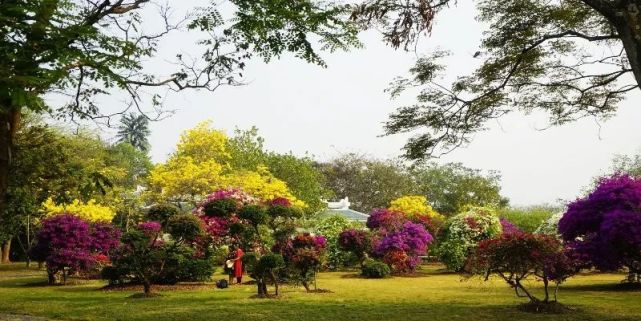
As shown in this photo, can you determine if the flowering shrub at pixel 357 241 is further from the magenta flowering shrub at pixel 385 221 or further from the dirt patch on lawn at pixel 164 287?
the dirt patch on lawn at pixel 164 287

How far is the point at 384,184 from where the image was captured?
48.8 m

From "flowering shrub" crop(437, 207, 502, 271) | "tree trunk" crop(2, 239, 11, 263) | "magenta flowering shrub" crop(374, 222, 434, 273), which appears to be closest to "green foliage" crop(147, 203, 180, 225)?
"magenta flowering shrub" crop(374, 222, 434, 273)

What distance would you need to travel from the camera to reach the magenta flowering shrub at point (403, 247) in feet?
71.8

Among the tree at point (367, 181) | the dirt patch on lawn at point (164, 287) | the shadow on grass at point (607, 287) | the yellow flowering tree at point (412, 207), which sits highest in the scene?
the tree at point (367, 181)

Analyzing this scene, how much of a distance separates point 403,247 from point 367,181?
27838 millimetres

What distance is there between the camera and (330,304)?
38.3 feet

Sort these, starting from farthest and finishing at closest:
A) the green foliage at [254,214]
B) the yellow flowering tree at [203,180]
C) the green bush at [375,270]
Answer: the yellow flowering tree at [203,180] < the green bush at [375,270] < the green foliage at [254,214]

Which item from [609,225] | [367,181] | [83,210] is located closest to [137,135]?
[367,181]

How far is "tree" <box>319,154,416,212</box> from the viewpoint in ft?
158

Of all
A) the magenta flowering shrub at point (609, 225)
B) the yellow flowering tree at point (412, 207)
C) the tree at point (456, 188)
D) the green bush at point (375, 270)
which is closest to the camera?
the magenta flowering shrub at point (609, 225)

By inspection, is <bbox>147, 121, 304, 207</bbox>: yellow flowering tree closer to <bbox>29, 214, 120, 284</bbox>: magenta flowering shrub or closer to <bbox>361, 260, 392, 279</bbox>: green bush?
<bbox>361, 260, 392, 279</bbox>: green bush

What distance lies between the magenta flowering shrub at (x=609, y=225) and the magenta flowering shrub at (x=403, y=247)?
29.6 ft

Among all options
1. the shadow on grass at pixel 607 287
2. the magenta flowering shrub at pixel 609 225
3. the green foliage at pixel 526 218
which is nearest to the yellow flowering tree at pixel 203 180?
the green foliage at pixel 526 218

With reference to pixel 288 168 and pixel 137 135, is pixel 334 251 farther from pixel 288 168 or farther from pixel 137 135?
pixel 137 135
